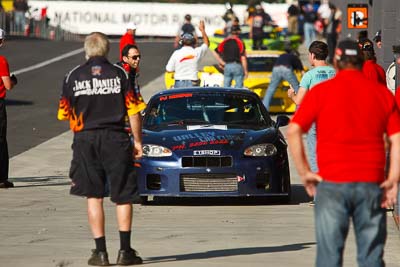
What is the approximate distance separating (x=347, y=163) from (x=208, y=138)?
270 inches

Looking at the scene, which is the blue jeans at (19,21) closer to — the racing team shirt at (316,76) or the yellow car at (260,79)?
the yellow car at (260,79)

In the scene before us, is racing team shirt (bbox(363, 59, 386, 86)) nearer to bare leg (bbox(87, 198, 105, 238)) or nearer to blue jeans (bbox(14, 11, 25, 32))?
bare leg (bbox(87, 198, 105, 238))

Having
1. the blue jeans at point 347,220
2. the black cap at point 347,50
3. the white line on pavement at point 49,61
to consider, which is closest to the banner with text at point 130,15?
the white line on pavement at point 49,61

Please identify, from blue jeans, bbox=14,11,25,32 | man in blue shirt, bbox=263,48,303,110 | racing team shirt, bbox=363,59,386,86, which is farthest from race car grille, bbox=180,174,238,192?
blue jeans, bbox=14,11,25,32

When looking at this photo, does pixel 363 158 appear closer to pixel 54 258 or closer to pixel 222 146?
pixel 54 258

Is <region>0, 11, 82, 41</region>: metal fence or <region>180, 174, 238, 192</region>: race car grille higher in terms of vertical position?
<region>180, 174, 238, 192</region>: race car grille

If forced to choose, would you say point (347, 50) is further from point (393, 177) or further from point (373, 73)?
point (373, 73)

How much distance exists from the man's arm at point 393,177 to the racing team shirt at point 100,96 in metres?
2.73

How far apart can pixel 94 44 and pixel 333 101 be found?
9.00 ft

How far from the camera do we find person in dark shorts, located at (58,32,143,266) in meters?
10.2

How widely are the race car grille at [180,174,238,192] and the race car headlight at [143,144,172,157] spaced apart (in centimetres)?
32

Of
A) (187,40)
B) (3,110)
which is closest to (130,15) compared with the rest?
(187,40)

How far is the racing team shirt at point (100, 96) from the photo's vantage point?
10148 millimetres

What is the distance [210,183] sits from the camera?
47.1 feet
